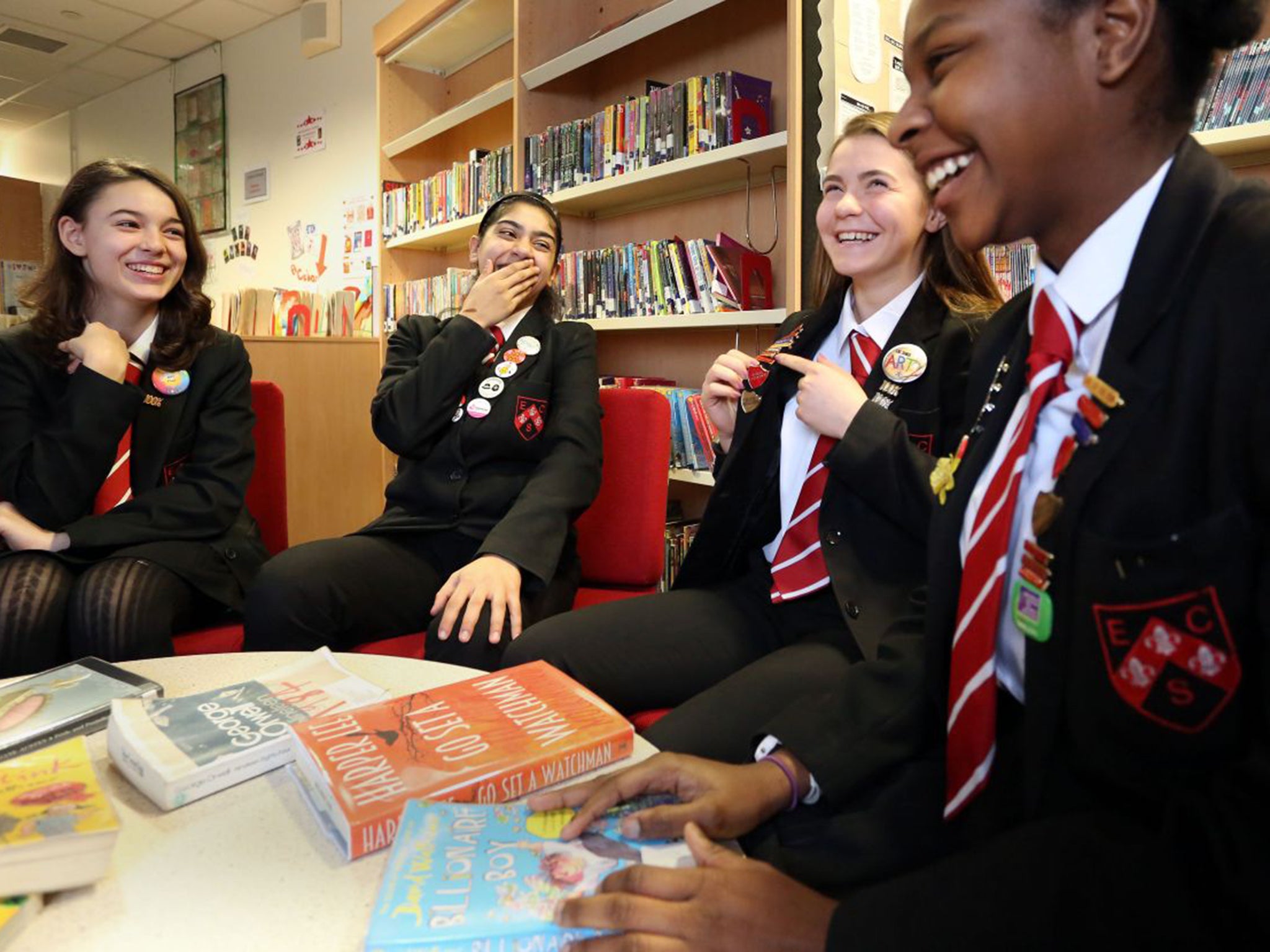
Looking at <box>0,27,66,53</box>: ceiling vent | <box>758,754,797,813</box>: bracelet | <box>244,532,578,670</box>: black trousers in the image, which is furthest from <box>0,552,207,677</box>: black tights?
<box>0,27,66,53</box>: ceiling vent

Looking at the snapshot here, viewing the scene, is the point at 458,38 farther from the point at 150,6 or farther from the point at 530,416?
the point at 150,6

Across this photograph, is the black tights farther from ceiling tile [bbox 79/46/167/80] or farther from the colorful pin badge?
ceiling tile [bbox 79/46/167/80]

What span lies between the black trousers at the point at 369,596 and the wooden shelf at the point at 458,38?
248cm

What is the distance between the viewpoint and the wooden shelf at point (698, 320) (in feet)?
7.55

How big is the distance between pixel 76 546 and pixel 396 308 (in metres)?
2.58

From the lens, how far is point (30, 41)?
5.70 metres

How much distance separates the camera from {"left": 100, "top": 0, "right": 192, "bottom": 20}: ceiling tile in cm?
510

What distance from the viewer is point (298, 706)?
0.92m

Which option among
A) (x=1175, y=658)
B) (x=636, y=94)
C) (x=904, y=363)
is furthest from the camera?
(x=636, y=94)

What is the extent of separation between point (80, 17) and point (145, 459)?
17.3ft

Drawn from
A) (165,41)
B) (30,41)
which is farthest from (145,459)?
(30,41)

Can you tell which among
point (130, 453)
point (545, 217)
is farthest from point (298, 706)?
point (545, 217)

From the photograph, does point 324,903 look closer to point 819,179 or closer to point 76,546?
point 76,546

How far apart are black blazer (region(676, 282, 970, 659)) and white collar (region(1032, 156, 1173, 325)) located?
48cm
